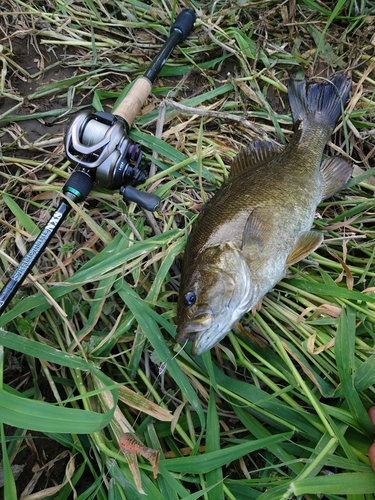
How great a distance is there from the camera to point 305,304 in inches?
88.4

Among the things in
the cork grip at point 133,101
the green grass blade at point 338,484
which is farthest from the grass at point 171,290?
the cork grip at point 133,101

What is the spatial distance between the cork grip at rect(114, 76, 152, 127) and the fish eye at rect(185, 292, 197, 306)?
4.02 ft

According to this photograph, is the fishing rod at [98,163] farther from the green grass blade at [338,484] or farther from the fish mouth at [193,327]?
the green grass blade at [338,484]

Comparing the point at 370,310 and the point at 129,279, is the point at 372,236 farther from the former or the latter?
the point at 129,279

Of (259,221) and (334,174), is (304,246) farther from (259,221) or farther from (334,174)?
(334,174)

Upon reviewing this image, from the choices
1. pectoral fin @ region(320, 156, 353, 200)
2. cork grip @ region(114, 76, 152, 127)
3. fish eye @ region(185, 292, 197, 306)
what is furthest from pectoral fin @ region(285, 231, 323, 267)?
cork grip @ region(114, 76, 152, 127)

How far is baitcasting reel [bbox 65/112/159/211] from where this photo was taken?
2211 mm

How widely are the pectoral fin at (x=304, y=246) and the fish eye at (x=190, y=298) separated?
1.93 feet

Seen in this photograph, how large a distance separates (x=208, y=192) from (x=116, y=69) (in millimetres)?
1215

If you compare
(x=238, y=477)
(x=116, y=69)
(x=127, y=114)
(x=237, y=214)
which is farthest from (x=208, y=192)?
(x=238, y=477)

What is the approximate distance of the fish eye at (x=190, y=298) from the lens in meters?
1.92

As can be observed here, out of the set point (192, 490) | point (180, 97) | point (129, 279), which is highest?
point (180, 97)

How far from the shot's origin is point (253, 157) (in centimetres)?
239

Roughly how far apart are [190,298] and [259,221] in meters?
0.57
